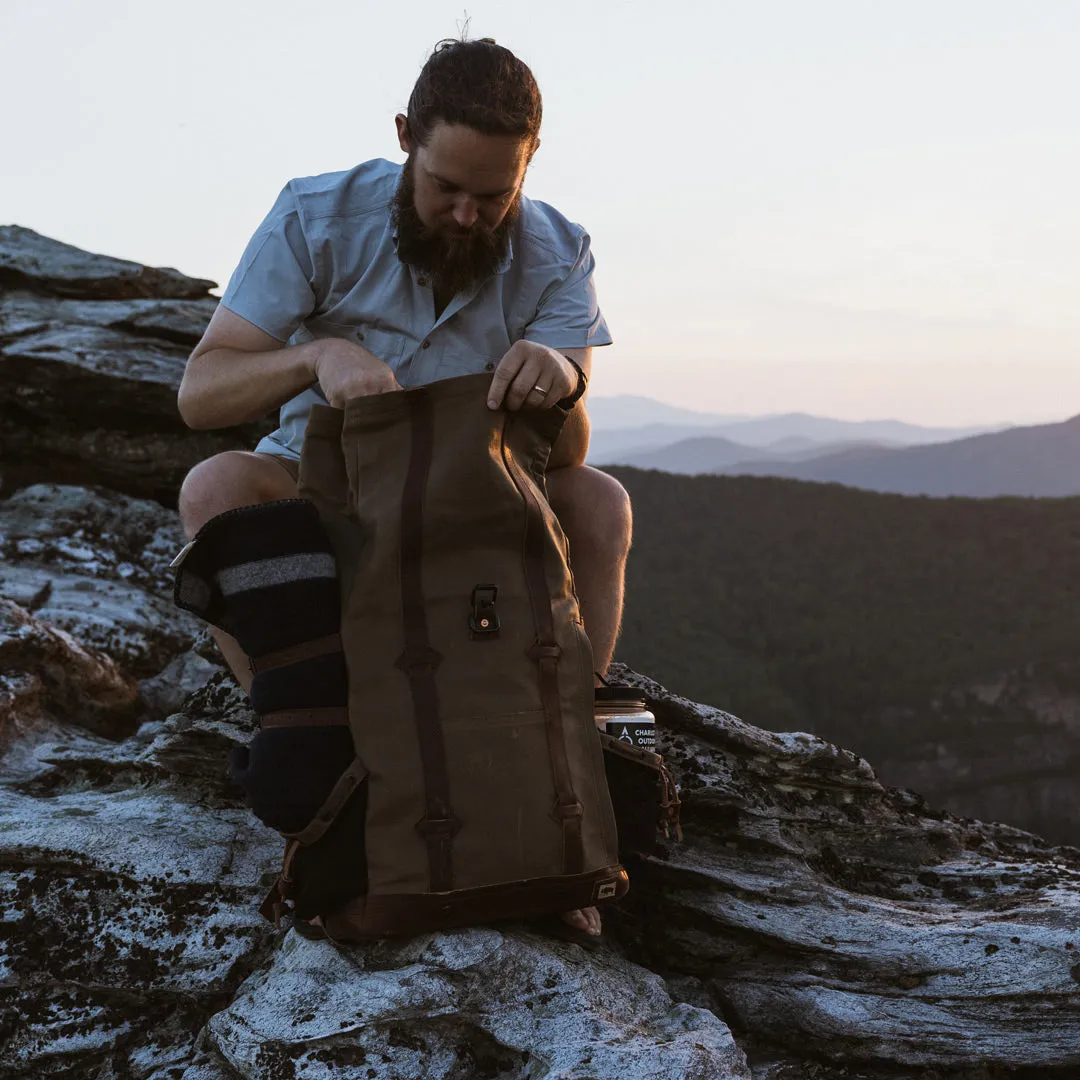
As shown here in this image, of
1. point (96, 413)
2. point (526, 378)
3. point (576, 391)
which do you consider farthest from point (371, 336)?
point (96, 413)

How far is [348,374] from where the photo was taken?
3.11 metres

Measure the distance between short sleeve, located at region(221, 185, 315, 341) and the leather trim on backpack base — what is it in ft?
5.73

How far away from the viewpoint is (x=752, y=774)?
4.47 m

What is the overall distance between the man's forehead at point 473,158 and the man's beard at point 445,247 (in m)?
0.18

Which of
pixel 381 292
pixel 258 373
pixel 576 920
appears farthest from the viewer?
pixel 381 292

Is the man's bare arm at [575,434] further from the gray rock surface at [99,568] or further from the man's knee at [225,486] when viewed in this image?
the gray rock surface at [99,568]

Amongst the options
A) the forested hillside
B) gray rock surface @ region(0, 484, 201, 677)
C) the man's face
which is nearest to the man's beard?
the man's face

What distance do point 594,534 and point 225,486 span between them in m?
1.19

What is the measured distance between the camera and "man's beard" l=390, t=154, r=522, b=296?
11.6ft

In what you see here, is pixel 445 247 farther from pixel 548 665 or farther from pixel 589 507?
pixel 548 665

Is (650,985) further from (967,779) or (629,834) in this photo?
(967,779)

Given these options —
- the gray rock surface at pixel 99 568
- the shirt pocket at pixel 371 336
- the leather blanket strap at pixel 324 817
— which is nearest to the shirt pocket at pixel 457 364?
the shirt pocket at pixel 371 336

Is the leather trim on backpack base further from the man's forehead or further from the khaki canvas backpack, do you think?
the man's forehead

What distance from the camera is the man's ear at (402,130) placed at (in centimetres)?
358
